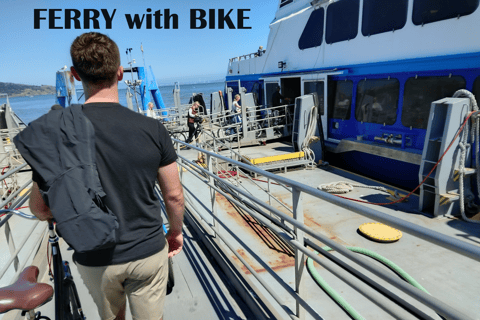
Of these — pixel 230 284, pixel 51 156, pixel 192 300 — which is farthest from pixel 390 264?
pixel 51 156

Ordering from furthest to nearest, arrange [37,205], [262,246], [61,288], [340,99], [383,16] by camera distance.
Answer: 1. [340,99]
2. [383,16]
3. [262,246]
4. [61,288]
5. [37,205]

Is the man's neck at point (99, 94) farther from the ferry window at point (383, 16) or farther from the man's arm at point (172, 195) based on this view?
the ferry window at point (383, 16)

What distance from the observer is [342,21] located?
360 inches

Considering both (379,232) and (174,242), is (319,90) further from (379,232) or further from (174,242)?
(174,242)

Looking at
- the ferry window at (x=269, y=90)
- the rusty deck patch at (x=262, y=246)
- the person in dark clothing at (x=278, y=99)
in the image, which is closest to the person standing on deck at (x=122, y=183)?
the rusty deck patch at (x=262, y=246)

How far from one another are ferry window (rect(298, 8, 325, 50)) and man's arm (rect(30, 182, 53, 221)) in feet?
32.7

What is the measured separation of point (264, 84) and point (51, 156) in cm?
1231

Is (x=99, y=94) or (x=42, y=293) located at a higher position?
(x=99, y=94)

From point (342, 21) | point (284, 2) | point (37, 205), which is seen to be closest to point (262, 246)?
A: point (37, 205)

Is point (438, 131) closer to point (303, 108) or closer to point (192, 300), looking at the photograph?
point (303, 108)

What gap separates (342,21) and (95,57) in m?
9.21

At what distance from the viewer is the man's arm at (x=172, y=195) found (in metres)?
1.66

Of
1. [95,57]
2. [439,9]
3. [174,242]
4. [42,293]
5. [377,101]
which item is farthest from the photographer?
[377,101]

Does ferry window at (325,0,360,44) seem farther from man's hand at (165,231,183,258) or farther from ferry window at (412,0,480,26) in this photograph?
man's hand at (165,231,183,258)
